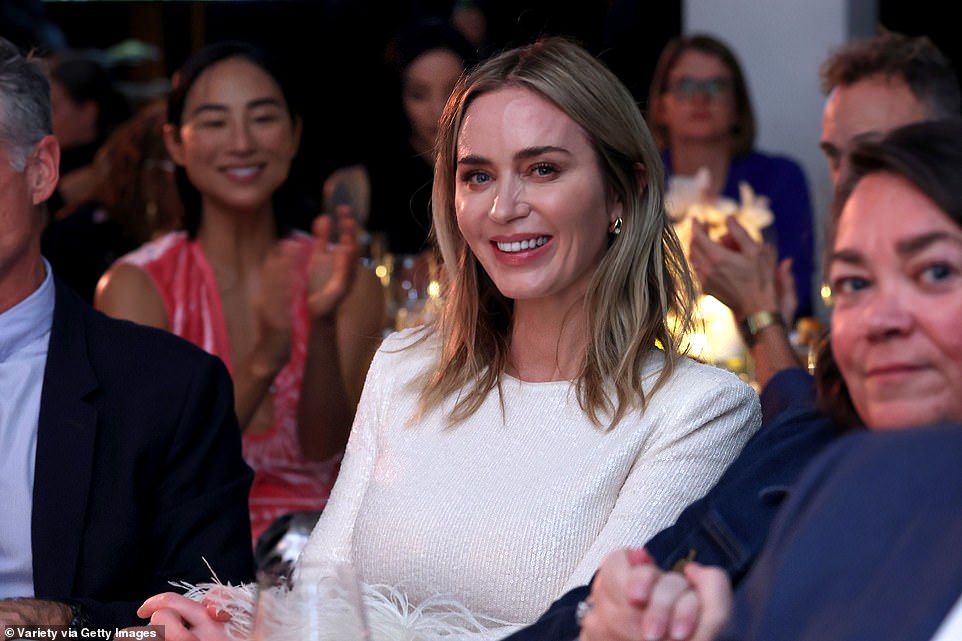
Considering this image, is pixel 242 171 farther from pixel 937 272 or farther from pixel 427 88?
pixel 937 272

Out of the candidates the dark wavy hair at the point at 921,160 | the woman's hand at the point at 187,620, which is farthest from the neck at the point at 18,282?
the dark wavy hair at the point at 921,160

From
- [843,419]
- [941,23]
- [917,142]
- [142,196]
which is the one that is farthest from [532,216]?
[941,23]

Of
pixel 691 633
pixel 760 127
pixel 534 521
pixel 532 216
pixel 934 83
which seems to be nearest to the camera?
pixel 691 633

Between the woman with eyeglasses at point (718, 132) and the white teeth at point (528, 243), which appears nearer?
the white teeth at point (528, 243)

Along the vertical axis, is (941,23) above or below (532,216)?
above

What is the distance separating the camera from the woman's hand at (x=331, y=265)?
374cm

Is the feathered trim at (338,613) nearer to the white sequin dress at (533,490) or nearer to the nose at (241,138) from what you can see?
the white sequin dress at (533,490)

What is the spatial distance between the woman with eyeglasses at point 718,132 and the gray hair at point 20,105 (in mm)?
2958

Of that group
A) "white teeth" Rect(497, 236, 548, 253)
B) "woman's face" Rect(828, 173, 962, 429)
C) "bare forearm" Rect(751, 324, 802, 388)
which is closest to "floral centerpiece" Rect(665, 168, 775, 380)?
"bare forearm" Rect(751, 324, 802, 388)

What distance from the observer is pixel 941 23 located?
6.68 meters

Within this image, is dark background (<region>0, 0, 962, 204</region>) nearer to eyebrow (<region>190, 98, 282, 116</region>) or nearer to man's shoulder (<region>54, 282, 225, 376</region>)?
eyebrow (<region>190, 98, 282, 116</region>)

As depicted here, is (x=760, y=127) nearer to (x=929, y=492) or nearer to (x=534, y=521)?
(x=534, y=521)

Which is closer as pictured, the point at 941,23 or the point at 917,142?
the point at 917,142

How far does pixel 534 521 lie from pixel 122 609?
0.73 m
